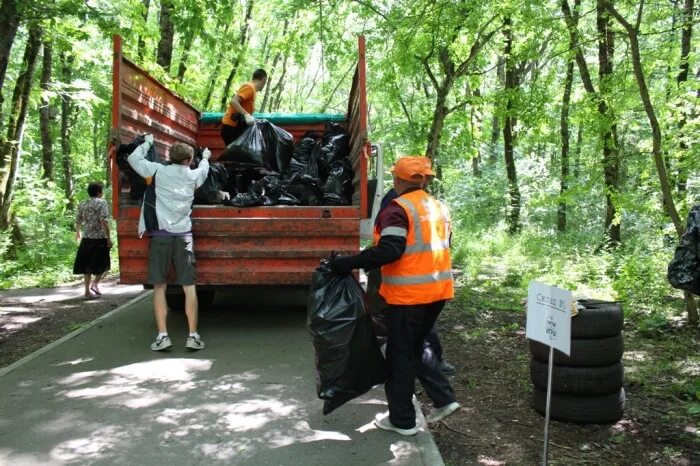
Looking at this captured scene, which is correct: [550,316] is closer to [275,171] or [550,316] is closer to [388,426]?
[388,426]

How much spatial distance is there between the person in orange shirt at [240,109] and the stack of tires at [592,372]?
15.5 ft

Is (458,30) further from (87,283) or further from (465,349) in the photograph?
(87,283)

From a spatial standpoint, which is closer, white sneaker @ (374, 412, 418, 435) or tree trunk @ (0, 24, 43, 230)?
white sneaker @ (374, 412, 418, 435)

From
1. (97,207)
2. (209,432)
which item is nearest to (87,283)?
(97,207)

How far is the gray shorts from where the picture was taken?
211 inches

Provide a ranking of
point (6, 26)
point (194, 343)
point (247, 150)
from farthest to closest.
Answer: point (247, 150) → point (6, 26) → point (194, 343)

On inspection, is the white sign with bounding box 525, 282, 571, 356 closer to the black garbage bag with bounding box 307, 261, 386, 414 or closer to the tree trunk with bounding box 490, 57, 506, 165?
the black garbage bag with bounding box 307, 261, 386, 414

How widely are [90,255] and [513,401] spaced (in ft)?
21.9

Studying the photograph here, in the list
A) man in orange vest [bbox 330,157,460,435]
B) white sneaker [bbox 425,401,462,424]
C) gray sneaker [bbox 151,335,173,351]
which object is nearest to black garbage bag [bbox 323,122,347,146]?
gray sneaker [bbox 151,335,173,351]

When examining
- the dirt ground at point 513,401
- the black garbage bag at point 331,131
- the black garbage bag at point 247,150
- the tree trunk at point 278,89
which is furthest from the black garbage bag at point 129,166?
the tree trunk at point 278,89

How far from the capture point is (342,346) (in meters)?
3.52

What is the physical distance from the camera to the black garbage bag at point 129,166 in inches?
216

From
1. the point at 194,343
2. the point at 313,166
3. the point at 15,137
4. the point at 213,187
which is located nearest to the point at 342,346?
the point at 194,343

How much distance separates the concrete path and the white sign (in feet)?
3.05
